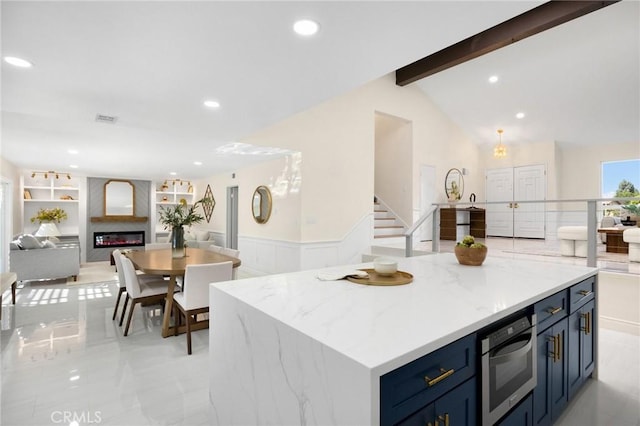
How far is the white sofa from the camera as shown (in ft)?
17.5

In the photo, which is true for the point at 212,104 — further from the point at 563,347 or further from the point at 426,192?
the point at 426,192

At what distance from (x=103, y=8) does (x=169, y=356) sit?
2684mm

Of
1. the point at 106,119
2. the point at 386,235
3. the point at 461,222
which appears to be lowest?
the point at 386,235

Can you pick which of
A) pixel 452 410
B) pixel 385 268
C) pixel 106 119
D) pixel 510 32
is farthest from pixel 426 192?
pixel 452 410

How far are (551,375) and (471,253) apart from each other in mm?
844

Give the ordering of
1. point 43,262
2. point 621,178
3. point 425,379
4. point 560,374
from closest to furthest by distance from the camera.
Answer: point 425,379 < point 560,374 < point 43,262 < point 621,178

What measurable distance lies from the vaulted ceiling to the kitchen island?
1522mm

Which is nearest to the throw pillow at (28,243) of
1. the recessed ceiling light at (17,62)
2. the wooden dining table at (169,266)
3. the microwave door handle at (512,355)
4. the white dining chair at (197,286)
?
the wooden dining table at (169,266)

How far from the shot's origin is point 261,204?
20.9 ft

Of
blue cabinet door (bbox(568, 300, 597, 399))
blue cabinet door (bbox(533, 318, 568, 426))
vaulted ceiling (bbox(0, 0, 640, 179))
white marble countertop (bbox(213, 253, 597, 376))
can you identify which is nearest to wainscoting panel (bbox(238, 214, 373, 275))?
vaulted ceiling (bbox(0, 0, 640, 179))

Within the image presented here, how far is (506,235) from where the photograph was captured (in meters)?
8.20

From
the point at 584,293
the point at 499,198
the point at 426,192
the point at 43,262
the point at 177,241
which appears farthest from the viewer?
the point at 499,198

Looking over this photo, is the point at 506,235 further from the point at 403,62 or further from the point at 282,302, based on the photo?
the point at 282,302

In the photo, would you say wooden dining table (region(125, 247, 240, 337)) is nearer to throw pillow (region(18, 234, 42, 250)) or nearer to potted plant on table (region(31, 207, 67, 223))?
throw pillow (region(18, 234, 42, 250))
